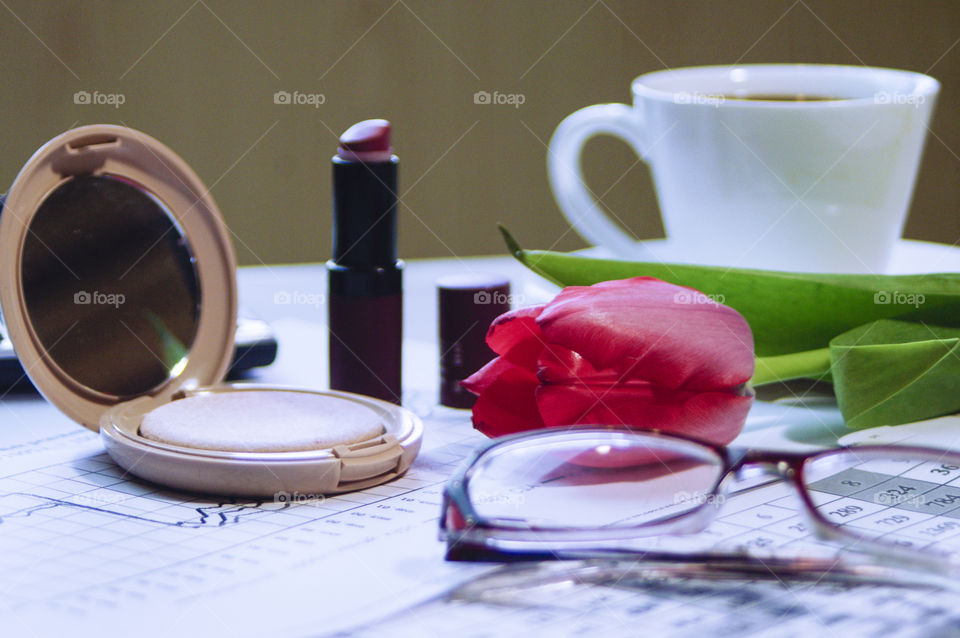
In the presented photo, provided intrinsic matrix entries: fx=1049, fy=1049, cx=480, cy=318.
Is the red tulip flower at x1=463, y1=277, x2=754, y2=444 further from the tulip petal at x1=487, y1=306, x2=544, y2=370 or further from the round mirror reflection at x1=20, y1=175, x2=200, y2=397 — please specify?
the round mirror reflection at x1=20, y1=175, x2=200, y2=397

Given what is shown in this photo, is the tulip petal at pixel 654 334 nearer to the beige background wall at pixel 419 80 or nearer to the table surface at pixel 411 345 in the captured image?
the table surface at pixel 411 345

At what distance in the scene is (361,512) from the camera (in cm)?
48

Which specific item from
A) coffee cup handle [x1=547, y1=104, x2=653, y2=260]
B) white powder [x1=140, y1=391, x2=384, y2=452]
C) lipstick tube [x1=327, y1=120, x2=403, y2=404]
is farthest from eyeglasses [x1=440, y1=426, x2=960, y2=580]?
coffee cup handle [x1=547, y1=104, x2=653, y2=260]

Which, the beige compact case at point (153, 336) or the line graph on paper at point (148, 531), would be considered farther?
the beige compact case at point (153, 336)

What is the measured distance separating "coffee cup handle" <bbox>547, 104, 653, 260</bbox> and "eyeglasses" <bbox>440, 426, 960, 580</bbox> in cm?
31

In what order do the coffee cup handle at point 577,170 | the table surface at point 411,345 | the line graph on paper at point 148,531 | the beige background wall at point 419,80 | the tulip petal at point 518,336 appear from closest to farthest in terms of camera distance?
the line graph on paper at point 148,531, the tulip petal at point 518,336, the table surface at point 411,345, the coffee cup handle at point 577,170, the beige background wall at point 419,80

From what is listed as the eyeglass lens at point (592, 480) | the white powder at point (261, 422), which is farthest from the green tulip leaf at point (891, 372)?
the white powder at point (261, 422)

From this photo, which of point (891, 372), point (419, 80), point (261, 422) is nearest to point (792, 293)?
point (891, 372)

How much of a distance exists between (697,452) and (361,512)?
156 millimetres

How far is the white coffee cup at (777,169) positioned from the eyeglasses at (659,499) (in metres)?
0.25

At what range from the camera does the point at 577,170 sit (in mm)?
836

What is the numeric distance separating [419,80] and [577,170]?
2.48ft

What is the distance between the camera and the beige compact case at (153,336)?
0.50 metres

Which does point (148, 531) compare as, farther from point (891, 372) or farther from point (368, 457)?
point (891, 372)
